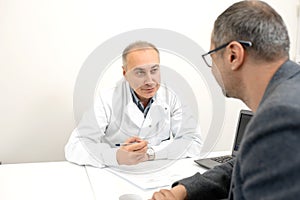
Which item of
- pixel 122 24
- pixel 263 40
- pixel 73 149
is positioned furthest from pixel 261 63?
pixel 122 24

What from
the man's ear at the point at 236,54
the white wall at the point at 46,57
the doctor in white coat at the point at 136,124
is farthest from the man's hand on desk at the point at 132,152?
the man's ear at the point at 236,54

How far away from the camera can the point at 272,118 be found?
471mm

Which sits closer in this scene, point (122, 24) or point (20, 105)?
point (20, 105)

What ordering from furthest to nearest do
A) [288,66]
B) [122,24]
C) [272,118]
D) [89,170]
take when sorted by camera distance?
[122,24], [89,170], [288,66], [272,118]

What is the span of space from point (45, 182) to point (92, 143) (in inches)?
10.4

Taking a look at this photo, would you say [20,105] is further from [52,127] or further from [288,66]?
[288,66]

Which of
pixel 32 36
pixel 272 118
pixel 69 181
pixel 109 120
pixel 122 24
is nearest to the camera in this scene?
pixel 272 118

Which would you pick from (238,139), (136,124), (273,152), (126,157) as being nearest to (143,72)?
(136,124)

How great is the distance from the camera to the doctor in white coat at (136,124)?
1222 millimetres

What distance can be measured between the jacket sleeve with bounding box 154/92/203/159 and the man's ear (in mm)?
695

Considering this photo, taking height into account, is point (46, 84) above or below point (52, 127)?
above

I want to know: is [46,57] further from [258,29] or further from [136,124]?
[258,29]

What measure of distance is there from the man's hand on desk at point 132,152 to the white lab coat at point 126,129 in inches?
1.3

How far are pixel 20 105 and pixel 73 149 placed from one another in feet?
1.50
